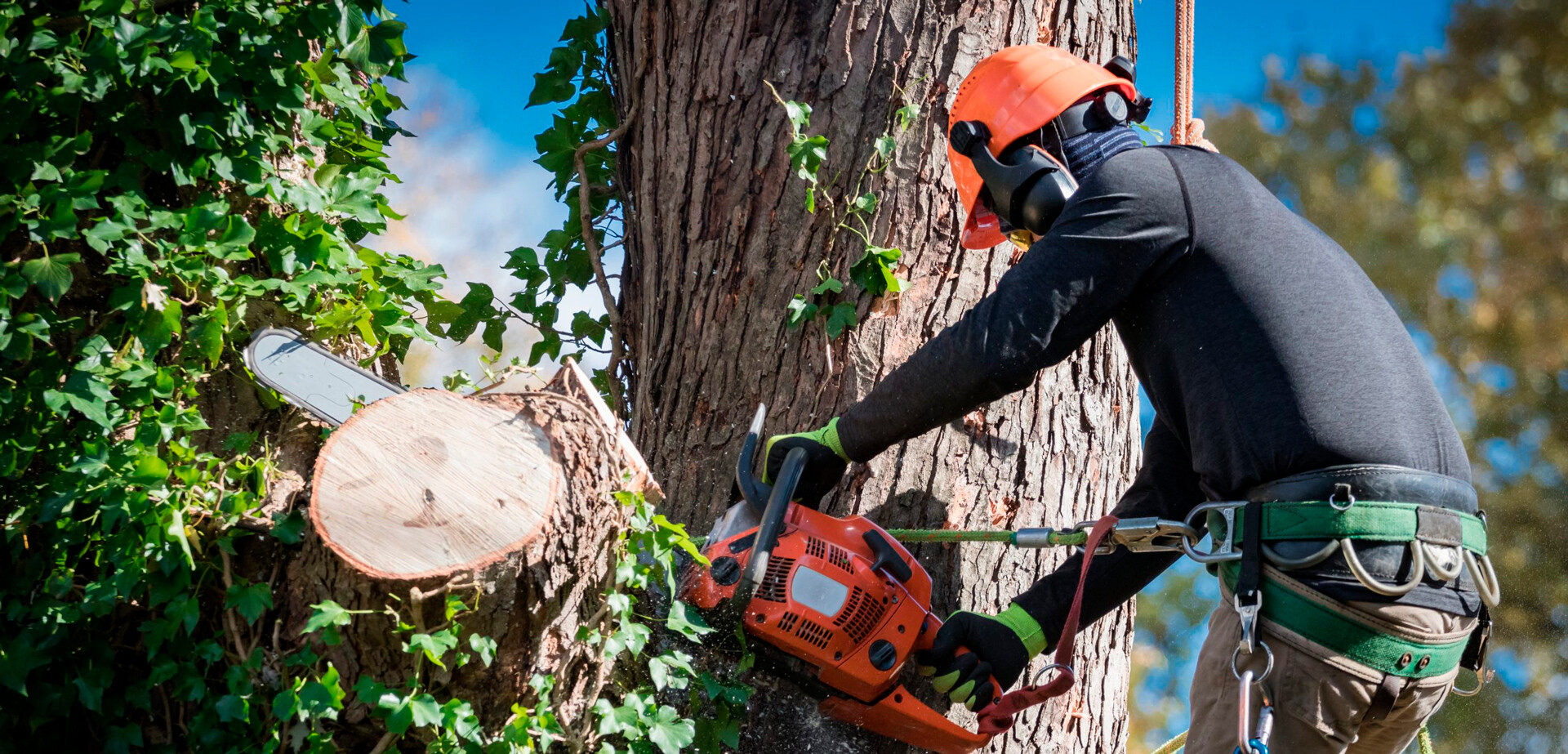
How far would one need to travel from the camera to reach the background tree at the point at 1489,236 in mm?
12320

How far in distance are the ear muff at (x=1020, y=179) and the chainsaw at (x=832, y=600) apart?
714 mm

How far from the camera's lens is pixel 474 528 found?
68.8 inches

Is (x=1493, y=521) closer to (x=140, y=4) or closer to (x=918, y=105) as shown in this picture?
(x=918, y=105)

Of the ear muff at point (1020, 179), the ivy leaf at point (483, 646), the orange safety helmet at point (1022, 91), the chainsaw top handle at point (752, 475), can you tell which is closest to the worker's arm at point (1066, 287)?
the ear muff at point (1020, 179)

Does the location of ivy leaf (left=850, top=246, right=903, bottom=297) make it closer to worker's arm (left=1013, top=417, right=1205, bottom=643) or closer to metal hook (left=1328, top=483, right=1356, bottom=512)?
worker's arm (left=1013, top=417, right=1205, bottom=643)

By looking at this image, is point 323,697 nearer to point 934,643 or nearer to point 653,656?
point 653,656

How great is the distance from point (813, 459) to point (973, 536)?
38 cm

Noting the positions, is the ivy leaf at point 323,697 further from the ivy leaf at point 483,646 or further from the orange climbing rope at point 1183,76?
the orange climbing rope at point 1183,76

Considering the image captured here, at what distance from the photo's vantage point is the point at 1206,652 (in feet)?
7.72

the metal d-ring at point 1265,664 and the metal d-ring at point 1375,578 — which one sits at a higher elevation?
the metal d-ring at point 1375,578

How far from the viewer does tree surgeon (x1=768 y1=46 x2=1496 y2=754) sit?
1963 mm

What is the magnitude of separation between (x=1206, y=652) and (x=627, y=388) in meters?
1.73

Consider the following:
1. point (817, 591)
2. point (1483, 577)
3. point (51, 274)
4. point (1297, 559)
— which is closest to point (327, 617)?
point (51, 274)

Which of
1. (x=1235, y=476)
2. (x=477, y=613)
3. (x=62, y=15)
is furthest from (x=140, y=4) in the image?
(x=1235, y=476)
